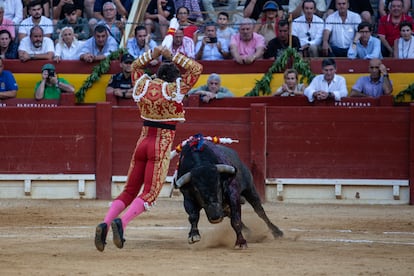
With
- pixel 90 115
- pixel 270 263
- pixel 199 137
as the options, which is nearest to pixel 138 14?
Result: pixel 90 115

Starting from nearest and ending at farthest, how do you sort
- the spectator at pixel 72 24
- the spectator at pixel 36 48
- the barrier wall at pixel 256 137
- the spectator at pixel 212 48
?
the barrier wall at pixel 256 137
the spectator at pixel 212 48
the spectator at pixel 36 48
the spectator at pixel 72 24

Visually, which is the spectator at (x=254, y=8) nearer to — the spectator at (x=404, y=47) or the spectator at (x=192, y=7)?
the spectator at (x=192, y=7)

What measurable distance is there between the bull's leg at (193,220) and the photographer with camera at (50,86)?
15.0ft

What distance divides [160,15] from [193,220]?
540 centimetres

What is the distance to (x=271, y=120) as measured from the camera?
11719mm

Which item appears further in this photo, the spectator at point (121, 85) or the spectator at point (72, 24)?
the spectator at point (72, 24)

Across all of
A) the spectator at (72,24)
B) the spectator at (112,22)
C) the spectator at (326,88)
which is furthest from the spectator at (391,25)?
the spectator at (72,24)

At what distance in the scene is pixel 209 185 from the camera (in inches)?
308

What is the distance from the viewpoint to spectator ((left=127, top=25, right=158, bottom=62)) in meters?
12.3

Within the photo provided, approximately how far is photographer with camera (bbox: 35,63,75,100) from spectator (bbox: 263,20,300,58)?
89.5 inches

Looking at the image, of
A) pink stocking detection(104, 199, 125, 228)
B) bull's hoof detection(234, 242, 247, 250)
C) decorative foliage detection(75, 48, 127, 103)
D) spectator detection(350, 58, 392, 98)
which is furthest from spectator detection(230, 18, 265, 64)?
pink stocking detection(104, 199, 125, 228)

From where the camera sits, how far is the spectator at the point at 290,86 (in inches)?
462

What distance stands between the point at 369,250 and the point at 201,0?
600cm

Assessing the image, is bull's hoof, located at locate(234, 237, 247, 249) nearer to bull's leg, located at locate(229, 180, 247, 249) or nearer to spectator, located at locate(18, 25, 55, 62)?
bull's leg, located at locate(229, 180, 247, 249)
